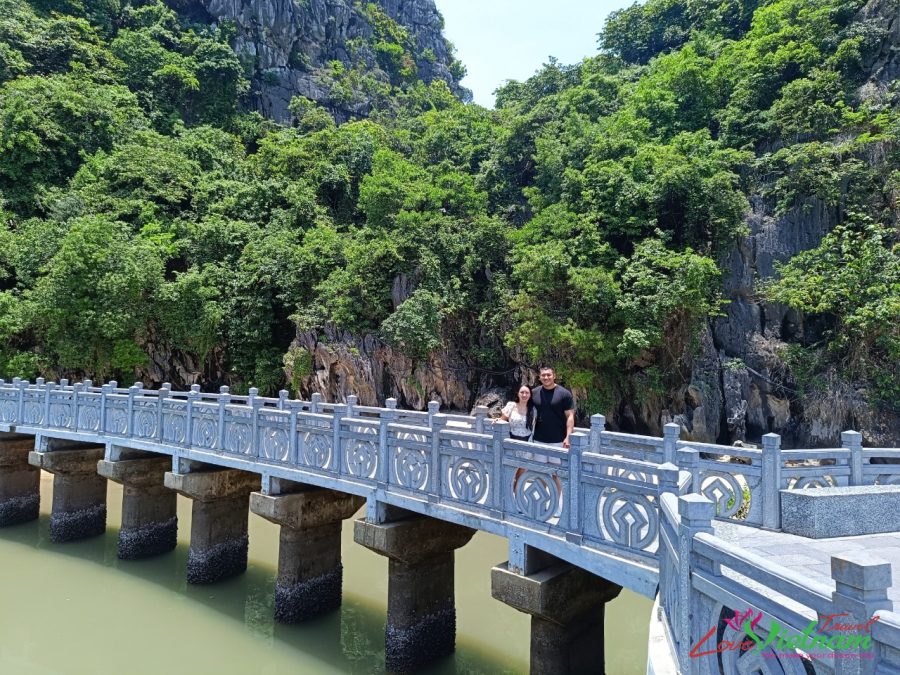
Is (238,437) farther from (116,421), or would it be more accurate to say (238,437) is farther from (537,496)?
(537,496)

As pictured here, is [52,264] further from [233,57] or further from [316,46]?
[316,46]

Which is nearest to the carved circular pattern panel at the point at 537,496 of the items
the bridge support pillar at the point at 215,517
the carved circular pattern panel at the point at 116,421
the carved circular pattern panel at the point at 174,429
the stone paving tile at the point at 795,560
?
the stone paving tile at the point at 795,560

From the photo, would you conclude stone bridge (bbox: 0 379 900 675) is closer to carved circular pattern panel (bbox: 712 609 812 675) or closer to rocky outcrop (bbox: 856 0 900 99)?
carved circular pattern panel (bbox: 712 609 812 675)

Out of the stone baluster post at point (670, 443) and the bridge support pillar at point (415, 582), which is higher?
the stone baluster post at point (670, 443)

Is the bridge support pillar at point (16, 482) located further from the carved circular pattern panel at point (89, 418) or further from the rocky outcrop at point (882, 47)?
the rocky outcrop at point (882, 47)

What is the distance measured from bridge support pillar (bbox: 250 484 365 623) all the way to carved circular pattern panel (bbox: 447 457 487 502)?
11.7 feet

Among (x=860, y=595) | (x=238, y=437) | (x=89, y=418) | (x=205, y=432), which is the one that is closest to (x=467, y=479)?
(x=238, y=437)

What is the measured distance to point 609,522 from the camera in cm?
544

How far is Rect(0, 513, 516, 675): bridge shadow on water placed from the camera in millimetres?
9102

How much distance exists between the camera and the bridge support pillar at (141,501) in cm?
1266

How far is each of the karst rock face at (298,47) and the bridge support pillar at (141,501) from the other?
38609 mm

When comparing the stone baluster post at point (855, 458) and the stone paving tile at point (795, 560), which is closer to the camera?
the stone paving tile at point (795, 560)

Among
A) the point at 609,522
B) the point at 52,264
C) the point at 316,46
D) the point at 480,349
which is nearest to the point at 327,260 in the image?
the point at 480,349

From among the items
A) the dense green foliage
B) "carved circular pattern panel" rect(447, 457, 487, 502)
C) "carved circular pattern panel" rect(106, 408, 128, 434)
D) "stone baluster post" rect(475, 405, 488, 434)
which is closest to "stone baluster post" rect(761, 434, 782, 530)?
"carved circular pattern panel" rect(447, 457, 487, 502)
